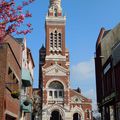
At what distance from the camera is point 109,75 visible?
34344mm

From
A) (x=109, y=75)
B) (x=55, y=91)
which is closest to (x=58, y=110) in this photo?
(x=55, y=91)

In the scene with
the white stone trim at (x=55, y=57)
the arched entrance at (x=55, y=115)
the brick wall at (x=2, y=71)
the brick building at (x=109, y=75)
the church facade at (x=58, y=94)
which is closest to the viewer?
the brick wall at (x=2, y=71)

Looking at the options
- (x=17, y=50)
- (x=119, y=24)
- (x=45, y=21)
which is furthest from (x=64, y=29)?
(x=17, y=50)

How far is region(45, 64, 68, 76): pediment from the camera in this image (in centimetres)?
7819

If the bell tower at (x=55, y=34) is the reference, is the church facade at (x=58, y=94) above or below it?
below

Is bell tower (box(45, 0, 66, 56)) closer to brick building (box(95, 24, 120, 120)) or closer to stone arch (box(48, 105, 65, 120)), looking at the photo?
stone arch (box(48, 105, 65, 120))

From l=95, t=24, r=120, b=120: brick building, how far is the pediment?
3631 centimetres

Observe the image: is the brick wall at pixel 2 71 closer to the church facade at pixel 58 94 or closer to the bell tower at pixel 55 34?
the church facade at pixel 58 94

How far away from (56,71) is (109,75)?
44678 millimetres

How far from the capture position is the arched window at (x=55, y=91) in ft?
253

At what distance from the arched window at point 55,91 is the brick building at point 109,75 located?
118 feet

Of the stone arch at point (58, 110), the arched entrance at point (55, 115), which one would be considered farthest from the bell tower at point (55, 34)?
the arched entrance at point (55, 115)

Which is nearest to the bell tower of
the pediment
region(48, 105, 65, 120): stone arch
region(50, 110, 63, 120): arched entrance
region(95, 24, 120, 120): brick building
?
the pediment

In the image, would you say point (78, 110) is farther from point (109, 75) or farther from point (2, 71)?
point (2, 71)
